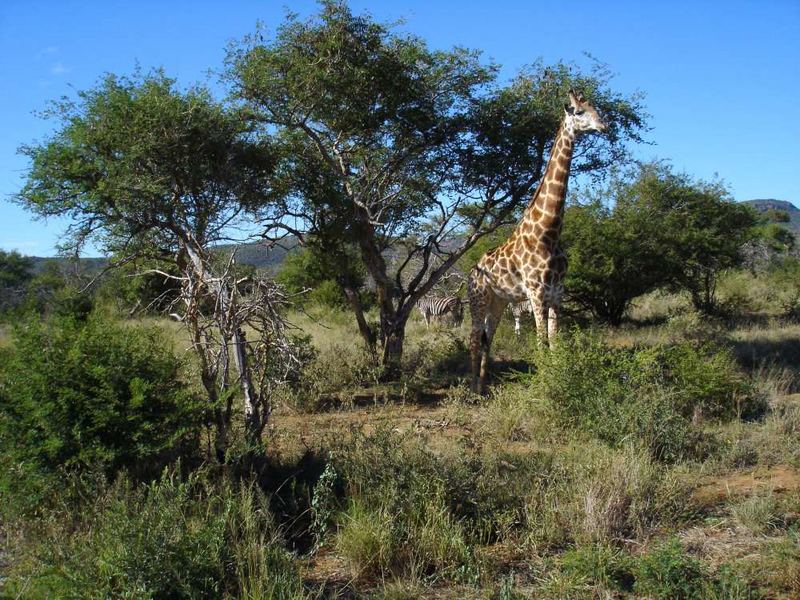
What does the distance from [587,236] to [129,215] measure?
1017 cm

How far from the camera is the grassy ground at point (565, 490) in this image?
4.71 m

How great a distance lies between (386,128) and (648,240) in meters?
7.91

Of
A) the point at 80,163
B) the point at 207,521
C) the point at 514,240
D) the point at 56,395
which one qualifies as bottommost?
the point at 207,521

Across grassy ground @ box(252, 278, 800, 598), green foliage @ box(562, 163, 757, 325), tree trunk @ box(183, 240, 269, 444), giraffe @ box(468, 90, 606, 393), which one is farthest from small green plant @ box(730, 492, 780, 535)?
green foliage @ box(562, 163, 757, 325)

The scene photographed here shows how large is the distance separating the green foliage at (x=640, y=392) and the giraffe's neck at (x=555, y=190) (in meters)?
1.97

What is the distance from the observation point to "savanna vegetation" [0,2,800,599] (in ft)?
15.4

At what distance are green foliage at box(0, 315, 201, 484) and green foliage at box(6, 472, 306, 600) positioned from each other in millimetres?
560

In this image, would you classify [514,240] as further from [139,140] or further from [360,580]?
[360,580]

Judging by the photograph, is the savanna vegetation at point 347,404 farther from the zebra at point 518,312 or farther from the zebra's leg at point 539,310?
the zebra at point 518,312

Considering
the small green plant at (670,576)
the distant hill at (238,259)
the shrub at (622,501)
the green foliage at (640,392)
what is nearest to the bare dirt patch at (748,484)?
the shrub at (622,501)

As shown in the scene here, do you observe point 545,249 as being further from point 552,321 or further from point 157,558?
point 157,558

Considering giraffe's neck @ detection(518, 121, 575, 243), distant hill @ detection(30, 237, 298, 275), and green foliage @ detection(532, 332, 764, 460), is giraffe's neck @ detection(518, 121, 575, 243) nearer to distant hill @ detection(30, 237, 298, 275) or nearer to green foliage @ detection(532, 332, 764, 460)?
green foliage @ detection(532, 332, 764, 460)

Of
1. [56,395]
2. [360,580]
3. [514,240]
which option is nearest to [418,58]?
[514,240]

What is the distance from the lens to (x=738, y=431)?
25.4 feet
